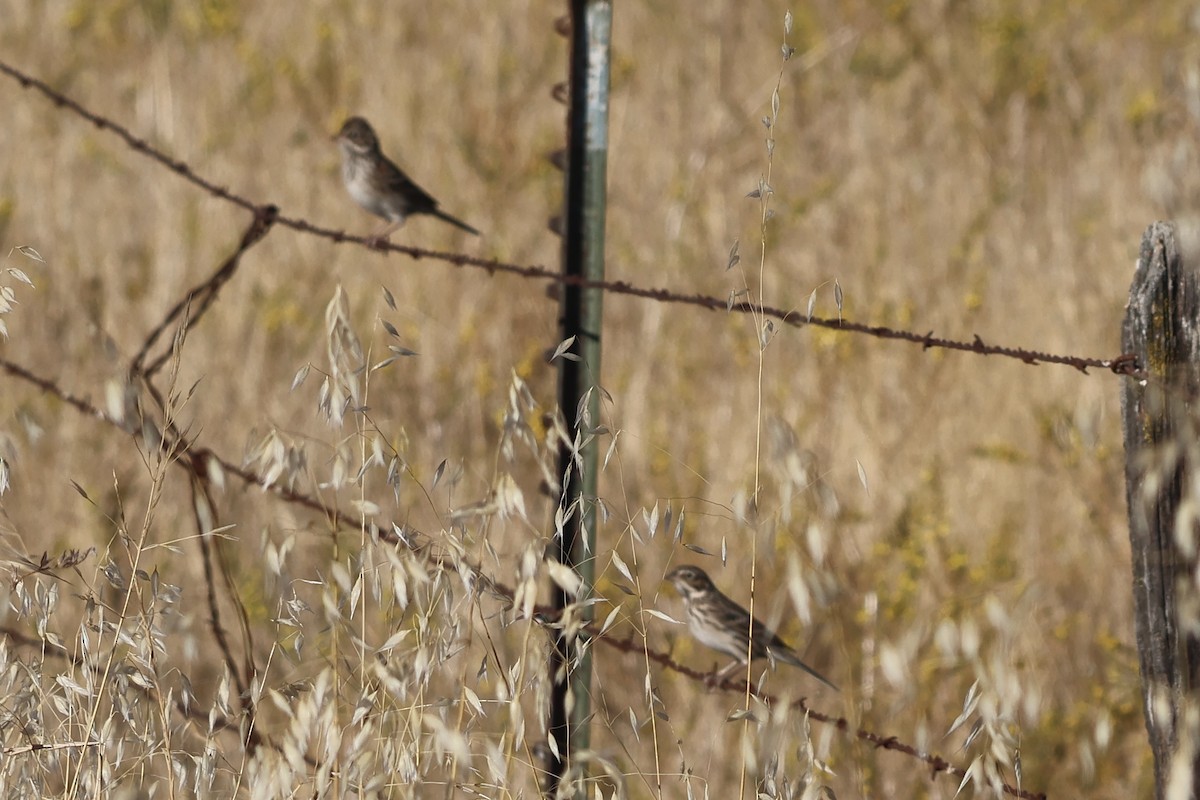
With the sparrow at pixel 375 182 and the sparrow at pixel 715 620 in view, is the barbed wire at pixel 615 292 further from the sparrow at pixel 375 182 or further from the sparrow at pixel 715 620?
the sparrow at pixel 375 182

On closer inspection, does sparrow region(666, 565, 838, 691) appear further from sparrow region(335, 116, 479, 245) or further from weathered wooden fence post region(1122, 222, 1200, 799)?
sparrow region(335, 116, 479, 245)

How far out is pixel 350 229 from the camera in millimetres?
6277

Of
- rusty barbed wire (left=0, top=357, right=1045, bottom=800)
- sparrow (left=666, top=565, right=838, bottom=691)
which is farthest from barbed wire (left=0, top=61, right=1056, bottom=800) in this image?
sparrow (left=666, top=565, right=838, bottom=691)

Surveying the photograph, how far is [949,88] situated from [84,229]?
443cm

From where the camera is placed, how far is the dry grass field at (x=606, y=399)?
1.99 m

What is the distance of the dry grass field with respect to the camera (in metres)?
1.99

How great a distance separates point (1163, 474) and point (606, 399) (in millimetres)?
857

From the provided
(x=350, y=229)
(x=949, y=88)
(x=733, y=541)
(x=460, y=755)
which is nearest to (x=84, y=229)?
(x=350, y=229)

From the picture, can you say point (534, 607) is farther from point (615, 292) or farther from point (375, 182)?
point (375, 182)

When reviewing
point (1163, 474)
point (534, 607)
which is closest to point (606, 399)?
point (534, 607)

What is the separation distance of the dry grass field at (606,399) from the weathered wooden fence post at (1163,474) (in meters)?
0.14

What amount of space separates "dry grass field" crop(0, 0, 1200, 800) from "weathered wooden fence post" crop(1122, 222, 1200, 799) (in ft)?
0.47

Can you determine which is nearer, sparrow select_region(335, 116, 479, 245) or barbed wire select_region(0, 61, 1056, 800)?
barbed wire select_region(0, 61, 1056, 800)

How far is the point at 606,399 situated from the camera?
227 cm
